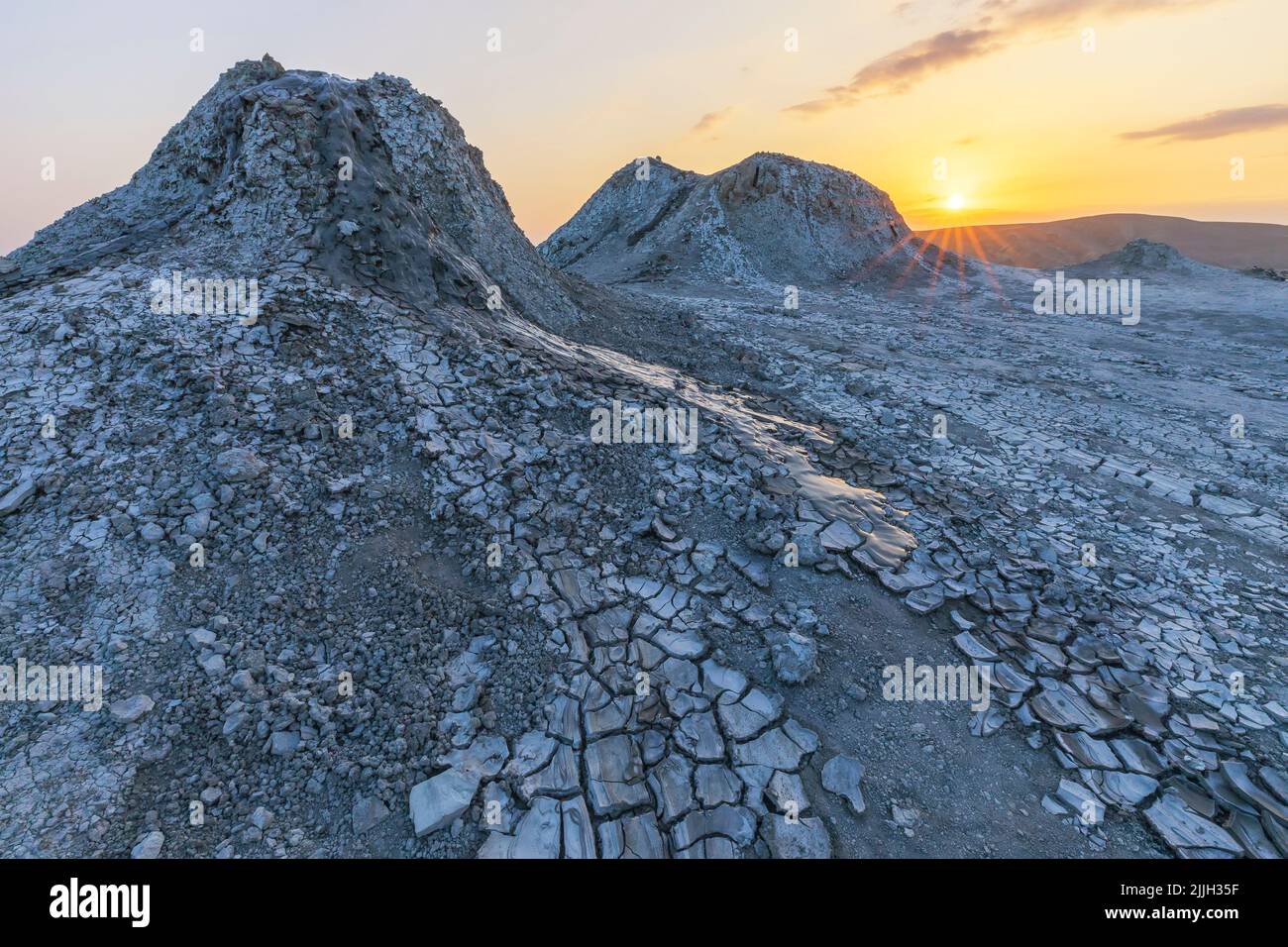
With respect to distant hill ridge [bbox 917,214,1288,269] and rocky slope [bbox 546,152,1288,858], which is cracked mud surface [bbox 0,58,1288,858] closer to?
rocky slope [bbox 546,152,1288,858]

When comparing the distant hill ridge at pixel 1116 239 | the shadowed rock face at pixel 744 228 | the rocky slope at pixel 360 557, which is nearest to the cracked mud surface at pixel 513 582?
the rocky slope at pixel 360 557

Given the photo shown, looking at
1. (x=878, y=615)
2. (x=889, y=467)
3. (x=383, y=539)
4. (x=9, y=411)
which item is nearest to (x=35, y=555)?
(x=9, y=411)

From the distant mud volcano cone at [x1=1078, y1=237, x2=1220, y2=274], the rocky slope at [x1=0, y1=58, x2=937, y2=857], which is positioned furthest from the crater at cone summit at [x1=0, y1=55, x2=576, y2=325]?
the distant mud volcano cone at [x1=1078, y1=237, x2=1220, y2=274]

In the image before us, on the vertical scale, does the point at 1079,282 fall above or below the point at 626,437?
above

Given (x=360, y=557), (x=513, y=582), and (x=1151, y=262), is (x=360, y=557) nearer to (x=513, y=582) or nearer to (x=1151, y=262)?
(x=513, y=582)

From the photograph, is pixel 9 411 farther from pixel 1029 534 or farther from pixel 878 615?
pixel 1029 534

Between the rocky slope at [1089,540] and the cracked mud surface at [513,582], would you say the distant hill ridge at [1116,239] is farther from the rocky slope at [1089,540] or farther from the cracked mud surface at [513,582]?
the cracked mud surface at [513,582]
